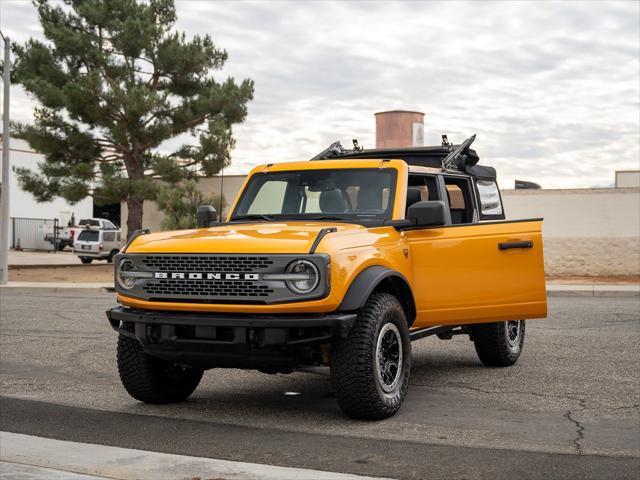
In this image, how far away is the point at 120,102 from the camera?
35.5 m

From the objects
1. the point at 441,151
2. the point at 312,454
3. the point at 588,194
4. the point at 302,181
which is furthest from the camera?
the point at 588,194

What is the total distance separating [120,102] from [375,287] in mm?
29864

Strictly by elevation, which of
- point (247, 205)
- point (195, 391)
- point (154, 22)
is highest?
point (154, 22)

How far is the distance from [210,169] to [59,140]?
6111mm

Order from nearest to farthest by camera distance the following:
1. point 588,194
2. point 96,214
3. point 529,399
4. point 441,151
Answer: point 529,399
point 441,151
point 588,194
point 96,214

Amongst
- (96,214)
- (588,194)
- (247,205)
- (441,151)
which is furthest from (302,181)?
(96,214)

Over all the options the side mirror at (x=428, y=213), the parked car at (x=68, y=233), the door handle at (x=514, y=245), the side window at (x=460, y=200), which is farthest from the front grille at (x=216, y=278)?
the parked car at (x=68, y=233)

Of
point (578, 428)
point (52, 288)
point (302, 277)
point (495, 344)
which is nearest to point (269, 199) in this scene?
point (302, 277)

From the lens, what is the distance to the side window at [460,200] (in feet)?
31.4

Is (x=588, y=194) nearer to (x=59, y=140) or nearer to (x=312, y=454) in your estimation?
(x=59, y=140)

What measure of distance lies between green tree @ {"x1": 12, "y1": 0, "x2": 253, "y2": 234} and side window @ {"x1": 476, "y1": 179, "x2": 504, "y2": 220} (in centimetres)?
2639

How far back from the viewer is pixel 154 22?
1494 inches

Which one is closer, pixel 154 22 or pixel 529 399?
pixel 529 399

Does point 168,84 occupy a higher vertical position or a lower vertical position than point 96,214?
higher
